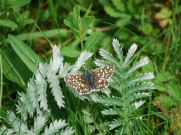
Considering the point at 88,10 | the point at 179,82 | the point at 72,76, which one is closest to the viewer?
the point at 72,76

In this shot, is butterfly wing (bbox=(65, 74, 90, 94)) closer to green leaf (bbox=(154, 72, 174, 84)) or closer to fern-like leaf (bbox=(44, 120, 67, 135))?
fern-like leaf (bbox=(44, 120, 67, 135))

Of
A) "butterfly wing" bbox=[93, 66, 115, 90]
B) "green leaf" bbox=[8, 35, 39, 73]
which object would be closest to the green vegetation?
"green leaf" bbox=[8, 35, 39, 73]

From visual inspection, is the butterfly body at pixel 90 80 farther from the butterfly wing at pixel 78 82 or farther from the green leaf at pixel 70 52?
the green leaf at pixel 70 52

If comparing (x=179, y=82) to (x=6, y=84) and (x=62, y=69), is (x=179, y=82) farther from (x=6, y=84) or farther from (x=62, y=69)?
(x=6, y=84)

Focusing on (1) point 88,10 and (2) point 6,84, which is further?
(1) point 88,10

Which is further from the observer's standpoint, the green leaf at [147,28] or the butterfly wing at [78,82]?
the green leaf at [147,28]

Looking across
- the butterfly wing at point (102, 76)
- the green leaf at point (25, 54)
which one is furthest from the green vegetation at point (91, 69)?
the butterfly wing at point (102, 76)

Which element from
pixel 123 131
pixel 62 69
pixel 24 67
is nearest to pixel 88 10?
pixel 24 67
